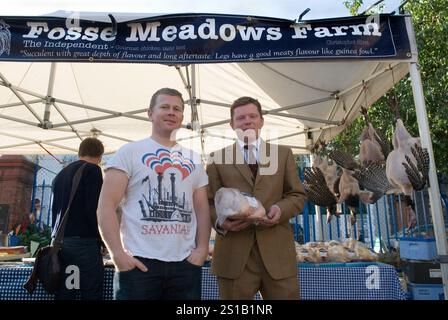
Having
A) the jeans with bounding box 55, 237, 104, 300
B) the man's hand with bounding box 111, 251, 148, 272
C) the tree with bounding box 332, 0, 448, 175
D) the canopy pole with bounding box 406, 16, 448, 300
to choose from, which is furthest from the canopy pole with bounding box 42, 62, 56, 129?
the tree with bounding box 332, 0, 448, 175

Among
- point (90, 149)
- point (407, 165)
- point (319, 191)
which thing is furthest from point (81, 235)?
point (319, 191)

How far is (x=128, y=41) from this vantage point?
2836 millimetres

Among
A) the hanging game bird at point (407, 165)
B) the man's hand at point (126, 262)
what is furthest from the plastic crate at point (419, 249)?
the man's hand at point (126, 262)

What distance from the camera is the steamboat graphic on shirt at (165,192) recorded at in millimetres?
1713

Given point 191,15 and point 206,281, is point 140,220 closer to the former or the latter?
point 206,281

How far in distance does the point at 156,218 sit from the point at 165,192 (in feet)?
0.44

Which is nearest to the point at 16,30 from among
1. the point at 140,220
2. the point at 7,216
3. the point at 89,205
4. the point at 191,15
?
the point at 191,15

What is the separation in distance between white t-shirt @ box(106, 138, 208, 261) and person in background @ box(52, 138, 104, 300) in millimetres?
700

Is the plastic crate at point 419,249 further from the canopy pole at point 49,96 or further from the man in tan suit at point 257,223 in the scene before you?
the canopy pole at point 49,96

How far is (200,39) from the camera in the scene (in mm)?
2840

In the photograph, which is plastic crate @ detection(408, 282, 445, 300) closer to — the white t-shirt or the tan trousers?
the tan trousers

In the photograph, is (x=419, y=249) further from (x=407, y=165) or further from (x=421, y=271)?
(x=407, y=165)

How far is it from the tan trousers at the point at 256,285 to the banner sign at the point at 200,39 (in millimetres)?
1651
